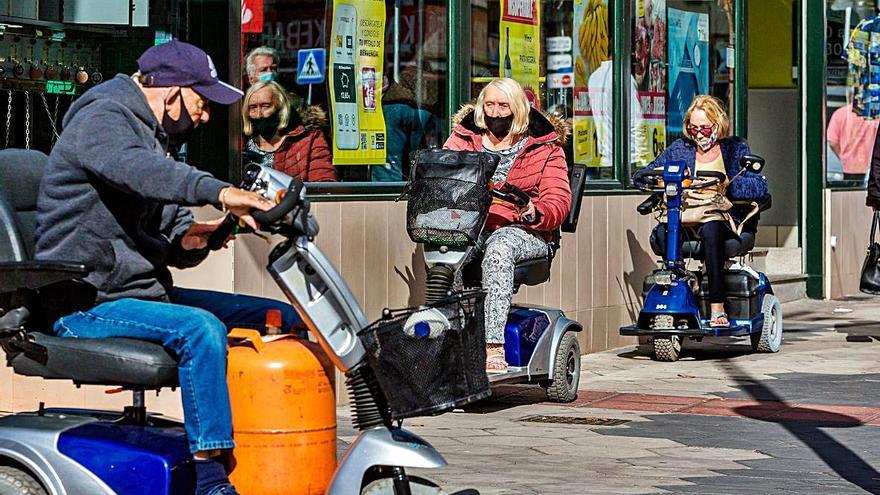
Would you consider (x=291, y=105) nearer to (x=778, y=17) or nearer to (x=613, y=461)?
(x=613, y=461)

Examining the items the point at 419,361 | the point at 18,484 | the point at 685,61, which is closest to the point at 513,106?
the point at 419,361

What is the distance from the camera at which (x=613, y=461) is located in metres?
7.21

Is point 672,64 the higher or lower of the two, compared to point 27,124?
higher

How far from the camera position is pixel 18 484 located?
4840mm

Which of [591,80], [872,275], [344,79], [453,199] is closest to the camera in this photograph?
[453,199]

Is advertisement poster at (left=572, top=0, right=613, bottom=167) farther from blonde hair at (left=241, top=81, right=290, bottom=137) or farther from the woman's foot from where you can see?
the woman's foot

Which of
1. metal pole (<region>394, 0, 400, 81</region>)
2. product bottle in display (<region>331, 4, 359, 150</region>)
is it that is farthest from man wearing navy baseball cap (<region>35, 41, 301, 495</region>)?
metal pole (<region>394, 0, 400, 81</region>)

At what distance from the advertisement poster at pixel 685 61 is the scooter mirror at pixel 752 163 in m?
2.14

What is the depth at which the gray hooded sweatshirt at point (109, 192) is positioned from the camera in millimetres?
4645

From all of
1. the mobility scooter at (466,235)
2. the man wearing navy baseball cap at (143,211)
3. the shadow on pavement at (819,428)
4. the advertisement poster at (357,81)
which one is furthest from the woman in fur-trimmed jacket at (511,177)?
the man wearing navy baseball cap at (143,211)

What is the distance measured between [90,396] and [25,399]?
0.32m

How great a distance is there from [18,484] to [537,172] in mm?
4572

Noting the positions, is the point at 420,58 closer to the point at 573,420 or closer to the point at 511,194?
the point at 511,194

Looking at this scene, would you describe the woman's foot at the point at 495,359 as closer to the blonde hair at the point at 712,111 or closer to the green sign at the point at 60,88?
the green sign at the point at 60,88
